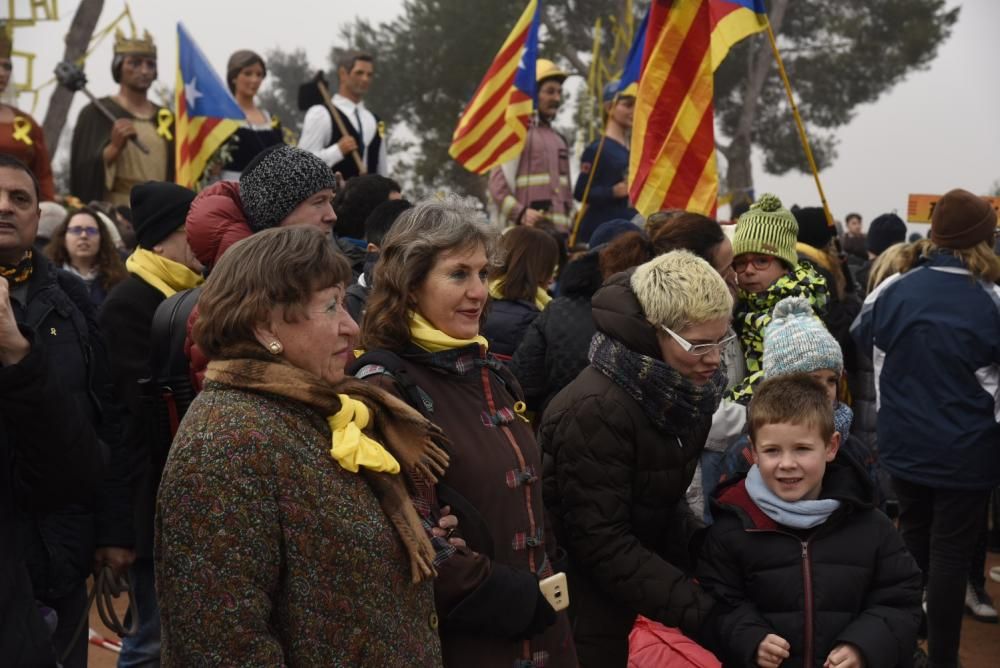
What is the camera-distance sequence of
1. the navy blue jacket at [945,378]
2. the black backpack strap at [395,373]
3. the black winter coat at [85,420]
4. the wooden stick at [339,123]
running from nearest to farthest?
the black backpack strap at [395,373] < the black winter coat at [85,420] < the navy blue jacket at [945,378] < the wooden stick at [339,123]

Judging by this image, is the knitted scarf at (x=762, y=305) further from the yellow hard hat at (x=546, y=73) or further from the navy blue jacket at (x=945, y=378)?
the yellow hard hat at (x=546, y=73)

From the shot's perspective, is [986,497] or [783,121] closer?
[986,497]

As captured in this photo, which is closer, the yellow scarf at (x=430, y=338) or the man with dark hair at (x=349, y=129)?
the yellow scarf at (x=430, y=338)

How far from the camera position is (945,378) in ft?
17.7

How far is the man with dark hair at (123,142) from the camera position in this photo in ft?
31.6

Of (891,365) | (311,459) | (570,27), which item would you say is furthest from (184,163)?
(570,27)

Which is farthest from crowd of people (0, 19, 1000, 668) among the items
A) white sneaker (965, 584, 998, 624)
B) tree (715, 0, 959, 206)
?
tree (715, 0, 959, 206)

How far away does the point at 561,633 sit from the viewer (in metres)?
3.06

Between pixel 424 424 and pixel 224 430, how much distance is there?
51cm

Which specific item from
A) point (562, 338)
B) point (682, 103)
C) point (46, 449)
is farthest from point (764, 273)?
point (46, 449)

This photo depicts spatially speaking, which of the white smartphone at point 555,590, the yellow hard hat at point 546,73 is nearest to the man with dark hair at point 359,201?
the white smartphone at point 555,590

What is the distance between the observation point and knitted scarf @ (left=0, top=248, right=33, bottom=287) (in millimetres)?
3318

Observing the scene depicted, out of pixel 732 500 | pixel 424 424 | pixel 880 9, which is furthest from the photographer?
pixel 880 9

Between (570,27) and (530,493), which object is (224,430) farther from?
(570,27)
